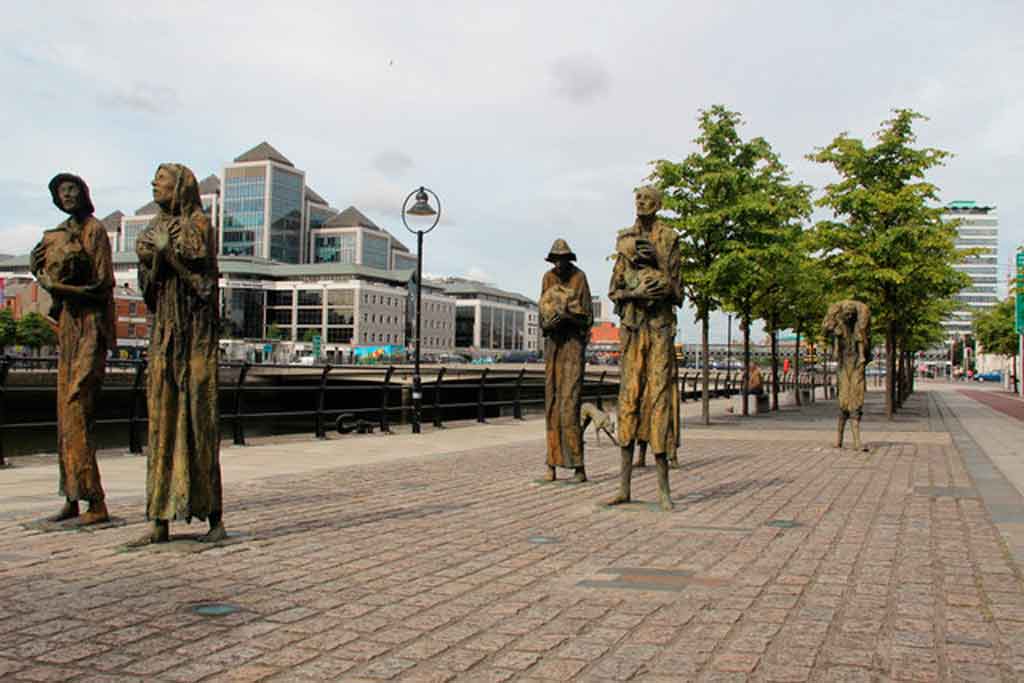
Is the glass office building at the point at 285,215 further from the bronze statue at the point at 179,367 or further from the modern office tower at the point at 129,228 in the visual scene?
the bronze statue at the point at 179,367

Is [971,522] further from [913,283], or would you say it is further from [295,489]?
[913,283]

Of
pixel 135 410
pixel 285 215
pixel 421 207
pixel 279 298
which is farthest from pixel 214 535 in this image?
pixel 285 215

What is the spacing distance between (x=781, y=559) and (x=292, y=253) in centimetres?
15831

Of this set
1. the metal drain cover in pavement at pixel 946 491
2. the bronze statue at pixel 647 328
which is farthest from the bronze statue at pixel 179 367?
the metal drain cover in pavement at pixel 946 491

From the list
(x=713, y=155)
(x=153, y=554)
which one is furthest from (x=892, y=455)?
(x=153, y=554)

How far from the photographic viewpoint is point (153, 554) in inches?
243

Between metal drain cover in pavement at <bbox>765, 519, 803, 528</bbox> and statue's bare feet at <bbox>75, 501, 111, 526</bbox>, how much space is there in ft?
17.0

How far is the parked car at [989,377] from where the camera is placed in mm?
138875

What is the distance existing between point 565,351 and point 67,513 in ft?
17.2

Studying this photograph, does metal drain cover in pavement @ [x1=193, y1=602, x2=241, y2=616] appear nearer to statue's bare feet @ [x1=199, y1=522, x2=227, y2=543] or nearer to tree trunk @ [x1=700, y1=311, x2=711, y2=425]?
statue's bare feet @ [x1=199, y1=522, x2=227, y2=543]

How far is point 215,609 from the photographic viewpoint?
189 inches

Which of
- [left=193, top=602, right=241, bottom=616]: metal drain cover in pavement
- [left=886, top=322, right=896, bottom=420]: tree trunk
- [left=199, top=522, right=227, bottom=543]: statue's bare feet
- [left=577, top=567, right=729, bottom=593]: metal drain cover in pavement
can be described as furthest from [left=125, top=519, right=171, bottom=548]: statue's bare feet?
[left=886, top=322, right=896, bottom=420]: tree trunk

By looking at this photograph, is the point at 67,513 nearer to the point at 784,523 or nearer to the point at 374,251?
the point at 784,523

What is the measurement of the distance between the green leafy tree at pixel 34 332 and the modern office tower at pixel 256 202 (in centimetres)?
6680
